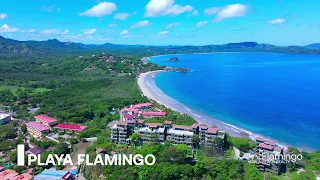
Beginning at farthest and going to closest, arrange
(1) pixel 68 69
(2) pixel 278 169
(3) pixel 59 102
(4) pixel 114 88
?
(1) pixel 68 69 < (4) pixel 114 88 < (3) pixel 59 102 < (2) pixel 278 169

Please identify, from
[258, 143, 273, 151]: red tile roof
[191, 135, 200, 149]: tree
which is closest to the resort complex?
[191, 135, 200, 149]: tree

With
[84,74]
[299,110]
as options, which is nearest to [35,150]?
[299,110]

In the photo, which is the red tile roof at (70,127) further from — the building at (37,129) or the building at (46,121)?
the building at (37,129)

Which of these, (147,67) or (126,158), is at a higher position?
(147,67)

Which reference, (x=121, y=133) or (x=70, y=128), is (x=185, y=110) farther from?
(x=70, y=128)

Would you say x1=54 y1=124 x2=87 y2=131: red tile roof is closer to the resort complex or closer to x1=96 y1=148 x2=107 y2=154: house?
the resort complex

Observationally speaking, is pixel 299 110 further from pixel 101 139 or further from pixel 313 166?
pixel 101 139
